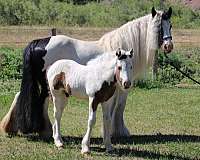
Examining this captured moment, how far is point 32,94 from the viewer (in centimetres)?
905

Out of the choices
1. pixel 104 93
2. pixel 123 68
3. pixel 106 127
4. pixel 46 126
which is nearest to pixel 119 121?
pixel 46 126

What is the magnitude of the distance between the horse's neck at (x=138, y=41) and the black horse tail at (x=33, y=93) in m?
1.10

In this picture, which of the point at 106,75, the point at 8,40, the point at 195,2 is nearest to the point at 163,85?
the point at 106,75

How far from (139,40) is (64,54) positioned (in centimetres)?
126

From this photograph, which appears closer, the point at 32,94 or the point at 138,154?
the point at 138,154

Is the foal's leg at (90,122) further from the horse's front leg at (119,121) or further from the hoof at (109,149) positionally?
the horse's front leg at (119,121)

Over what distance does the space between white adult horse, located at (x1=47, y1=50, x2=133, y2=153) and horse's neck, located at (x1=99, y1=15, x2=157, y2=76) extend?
0.97 m

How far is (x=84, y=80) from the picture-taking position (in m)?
7.91

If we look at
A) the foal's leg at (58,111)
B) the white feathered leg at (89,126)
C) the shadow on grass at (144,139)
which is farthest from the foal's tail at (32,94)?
the white feathered leg at (89,126)

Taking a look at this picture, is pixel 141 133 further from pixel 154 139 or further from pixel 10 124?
pixel 10 124

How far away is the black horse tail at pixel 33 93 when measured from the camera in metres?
9.07

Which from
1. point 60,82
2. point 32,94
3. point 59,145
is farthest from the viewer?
point 32,94

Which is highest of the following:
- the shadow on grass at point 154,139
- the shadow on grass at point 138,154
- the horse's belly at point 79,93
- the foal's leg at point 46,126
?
the horse's belly at point 79,93

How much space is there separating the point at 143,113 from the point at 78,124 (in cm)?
208
